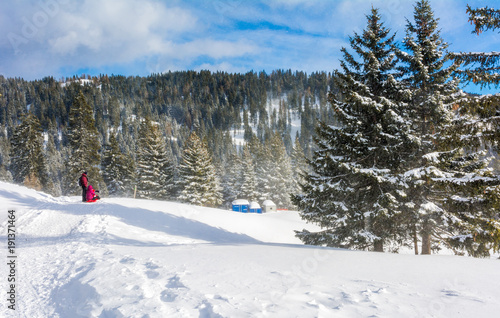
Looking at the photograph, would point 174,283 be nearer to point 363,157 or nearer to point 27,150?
point 363,157

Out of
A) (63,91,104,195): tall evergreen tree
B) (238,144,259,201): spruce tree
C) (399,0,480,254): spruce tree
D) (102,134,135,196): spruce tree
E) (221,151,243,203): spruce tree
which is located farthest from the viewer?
(221,151,243,203): spruce tree

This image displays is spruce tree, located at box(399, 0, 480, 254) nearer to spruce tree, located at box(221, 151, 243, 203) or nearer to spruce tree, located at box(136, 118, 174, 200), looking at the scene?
spruce tree, located at box(136, 118, 174, 200)

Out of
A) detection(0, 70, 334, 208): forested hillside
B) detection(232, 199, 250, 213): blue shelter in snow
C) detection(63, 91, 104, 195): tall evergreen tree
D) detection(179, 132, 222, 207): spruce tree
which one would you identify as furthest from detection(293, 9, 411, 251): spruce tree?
detection(0, 70, 334, 208): forested hillside

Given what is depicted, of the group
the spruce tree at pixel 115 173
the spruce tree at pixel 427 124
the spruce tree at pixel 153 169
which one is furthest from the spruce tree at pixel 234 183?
the spruce tree at pixel 427 124

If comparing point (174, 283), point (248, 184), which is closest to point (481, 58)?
point (174, 283)

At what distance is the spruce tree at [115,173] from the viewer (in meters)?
41.2

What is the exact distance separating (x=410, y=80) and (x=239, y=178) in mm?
38680

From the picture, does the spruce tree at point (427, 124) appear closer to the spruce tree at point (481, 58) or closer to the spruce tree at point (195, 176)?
the spruce tree at point (481, 58)

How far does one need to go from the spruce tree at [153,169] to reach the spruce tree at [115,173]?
6.14 m

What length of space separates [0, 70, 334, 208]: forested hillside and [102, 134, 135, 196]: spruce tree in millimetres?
148

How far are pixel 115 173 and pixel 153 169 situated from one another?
30.9 feet

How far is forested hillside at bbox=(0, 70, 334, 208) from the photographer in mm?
39875

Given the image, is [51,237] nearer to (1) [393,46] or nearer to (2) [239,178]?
(1) [393,46]

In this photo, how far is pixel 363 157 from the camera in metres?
11.7
